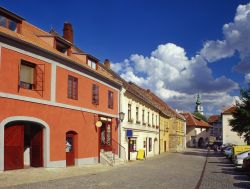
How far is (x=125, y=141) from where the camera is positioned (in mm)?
36250

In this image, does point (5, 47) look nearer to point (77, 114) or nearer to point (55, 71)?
point (55, 71)

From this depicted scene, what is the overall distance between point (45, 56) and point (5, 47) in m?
3.42

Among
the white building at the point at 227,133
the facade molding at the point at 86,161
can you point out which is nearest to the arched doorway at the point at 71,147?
the facade molding at the point at 86,161

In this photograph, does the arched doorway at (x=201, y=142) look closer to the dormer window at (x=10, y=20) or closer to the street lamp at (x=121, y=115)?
the street lamp at (x=121, y=115)

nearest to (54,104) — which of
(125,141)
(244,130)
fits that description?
(125,141)

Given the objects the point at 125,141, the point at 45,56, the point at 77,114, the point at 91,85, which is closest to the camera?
the point at 45,56

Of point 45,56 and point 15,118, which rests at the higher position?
point 45,56

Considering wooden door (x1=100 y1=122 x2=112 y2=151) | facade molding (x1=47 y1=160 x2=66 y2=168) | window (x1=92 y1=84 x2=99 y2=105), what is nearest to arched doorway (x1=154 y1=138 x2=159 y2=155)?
wooden door (x1=100 y1=122 x2=112 y2=151)

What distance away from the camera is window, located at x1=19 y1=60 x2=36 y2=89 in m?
20.5

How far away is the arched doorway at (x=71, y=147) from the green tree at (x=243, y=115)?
28.1m

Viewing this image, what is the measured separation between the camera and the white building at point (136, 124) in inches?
1423

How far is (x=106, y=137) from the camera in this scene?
3170 cm

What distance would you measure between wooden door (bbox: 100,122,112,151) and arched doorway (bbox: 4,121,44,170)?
8834mm

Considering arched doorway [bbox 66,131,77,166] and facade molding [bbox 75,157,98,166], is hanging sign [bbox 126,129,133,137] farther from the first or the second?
arched doorway [bbox 66,131,77,166]
